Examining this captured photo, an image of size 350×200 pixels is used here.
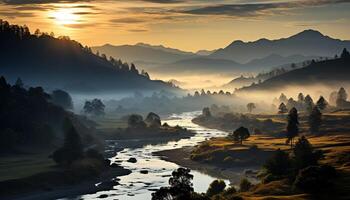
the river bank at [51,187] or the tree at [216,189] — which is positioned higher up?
the tree at [216,189]

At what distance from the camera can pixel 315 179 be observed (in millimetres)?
105062

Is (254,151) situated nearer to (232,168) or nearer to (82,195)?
(232,168)

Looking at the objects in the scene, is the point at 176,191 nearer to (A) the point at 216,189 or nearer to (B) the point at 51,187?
(A) the point at 216,189

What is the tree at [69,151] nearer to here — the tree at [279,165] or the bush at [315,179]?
the tree at [279,165]

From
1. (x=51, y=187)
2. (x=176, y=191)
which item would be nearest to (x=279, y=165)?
(x=176, y=191)

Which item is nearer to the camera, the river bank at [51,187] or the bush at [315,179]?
the bush at [315,179]

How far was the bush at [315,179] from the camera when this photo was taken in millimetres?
104812

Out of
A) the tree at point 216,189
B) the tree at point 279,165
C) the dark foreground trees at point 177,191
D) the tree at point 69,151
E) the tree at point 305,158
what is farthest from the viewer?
the tree at point 69,151

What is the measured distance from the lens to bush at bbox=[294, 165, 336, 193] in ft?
344

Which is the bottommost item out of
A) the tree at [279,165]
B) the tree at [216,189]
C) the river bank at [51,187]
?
the river bank at [51,187]

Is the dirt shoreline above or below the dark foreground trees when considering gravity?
below

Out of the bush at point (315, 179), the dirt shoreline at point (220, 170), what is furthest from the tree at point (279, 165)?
the bush at point (315, 179)

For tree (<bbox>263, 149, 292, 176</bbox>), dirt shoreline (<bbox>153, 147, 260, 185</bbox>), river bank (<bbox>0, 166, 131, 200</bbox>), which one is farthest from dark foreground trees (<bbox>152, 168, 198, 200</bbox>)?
dirt shoreline (<bbox>153, 147, 260, 185</bbox>)

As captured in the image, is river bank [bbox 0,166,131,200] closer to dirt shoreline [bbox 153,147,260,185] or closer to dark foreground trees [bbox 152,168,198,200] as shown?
dirt shoreline [bbox 153,147,260,185]
